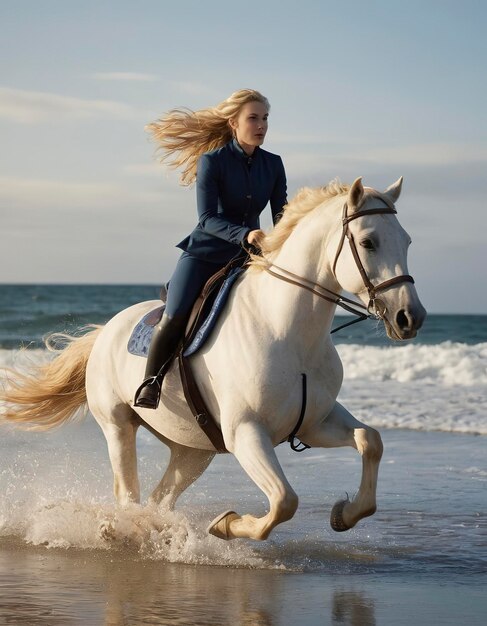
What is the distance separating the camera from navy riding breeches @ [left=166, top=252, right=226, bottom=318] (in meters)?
5.93

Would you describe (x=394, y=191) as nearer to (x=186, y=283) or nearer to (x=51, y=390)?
(x=186, y=283)

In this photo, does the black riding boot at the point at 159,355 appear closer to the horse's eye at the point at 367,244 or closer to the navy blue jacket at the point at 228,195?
the navy blue jacket at the point at 228,195

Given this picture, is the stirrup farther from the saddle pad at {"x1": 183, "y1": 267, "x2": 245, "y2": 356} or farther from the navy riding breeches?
the navy riding breeches

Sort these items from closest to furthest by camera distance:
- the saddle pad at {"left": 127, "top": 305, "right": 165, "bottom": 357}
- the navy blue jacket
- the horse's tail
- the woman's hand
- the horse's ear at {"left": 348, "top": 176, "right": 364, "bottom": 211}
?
the horse's ear at {"left": 348, "top": 176, "right": 364, "bottom": 211} → the woman's hand → the navy blue jacket → the saddle pad at {"left": 127, "top": 305, "right": 165, "bottom": 357} → the horse's tail

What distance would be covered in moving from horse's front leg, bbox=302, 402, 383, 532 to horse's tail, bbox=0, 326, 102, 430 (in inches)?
85.7

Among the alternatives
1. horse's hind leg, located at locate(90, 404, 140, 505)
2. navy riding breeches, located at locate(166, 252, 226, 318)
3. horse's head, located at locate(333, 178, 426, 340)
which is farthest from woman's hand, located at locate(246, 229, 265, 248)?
horse's hind leg, located at locate(90, 404, 140, 505)

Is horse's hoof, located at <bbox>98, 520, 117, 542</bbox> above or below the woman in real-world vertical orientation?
below

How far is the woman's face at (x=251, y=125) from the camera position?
5938 mm

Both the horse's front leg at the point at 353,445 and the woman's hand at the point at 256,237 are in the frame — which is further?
the woman's hand at the point at 256,237

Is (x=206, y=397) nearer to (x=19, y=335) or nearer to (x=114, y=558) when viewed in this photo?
(x=114, y=558)

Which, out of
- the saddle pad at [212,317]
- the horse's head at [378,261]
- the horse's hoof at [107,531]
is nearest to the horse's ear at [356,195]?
the horse's head at [378,261]

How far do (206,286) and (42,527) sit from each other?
1.97 m

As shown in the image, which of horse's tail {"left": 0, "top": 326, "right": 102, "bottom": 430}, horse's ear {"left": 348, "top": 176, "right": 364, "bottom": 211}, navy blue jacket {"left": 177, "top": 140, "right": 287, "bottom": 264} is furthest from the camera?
horse's tail {"left": 0, "top": 326, "right": 102, "bottom": 430}

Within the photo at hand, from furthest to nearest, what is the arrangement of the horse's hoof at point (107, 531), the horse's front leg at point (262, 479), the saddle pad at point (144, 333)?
the horse's hoof at point (107, 531) → the saddle pad at point (144, 333) → the horse's front leg at point (262, 479)
